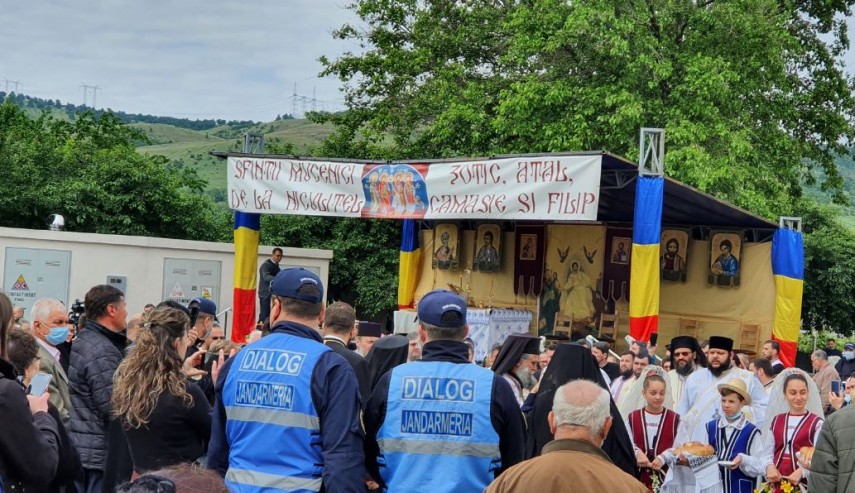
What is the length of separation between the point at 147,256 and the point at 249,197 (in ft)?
16.1

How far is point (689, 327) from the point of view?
21609mm

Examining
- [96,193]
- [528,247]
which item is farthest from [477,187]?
[96,193]

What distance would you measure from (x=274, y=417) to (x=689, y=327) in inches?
692

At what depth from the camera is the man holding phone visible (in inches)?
587

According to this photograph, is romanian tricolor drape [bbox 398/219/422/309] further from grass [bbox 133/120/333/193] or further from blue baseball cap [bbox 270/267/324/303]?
grass [bbox 133/120/333/193]

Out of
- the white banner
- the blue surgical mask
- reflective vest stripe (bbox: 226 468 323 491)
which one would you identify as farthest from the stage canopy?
reflective vest stripe (bbox: 226 468 323 491)

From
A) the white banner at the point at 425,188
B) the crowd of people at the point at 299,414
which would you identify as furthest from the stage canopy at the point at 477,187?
the crowd of people at the point at 299,414

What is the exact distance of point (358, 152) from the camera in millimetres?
34625

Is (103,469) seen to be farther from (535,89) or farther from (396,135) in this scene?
(396,135)

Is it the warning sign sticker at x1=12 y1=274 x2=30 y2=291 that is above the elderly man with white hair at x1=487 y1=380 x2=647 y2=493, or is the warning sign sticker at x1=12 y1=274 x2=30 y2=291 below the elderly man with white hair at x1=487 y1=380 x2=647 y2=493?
below

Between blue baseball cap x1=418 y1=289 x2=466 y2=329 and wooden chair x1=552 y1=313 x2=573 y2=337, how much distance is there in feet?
57.7

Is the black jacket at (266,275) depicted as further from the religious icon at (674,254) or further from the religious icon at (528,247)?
the religious icon at (674,254)

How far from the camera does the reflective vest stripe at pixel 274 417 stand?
195 inches

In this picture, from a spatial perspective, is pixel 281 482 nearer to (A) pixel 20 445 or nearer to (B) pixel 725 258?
(A) pixel 20 445
